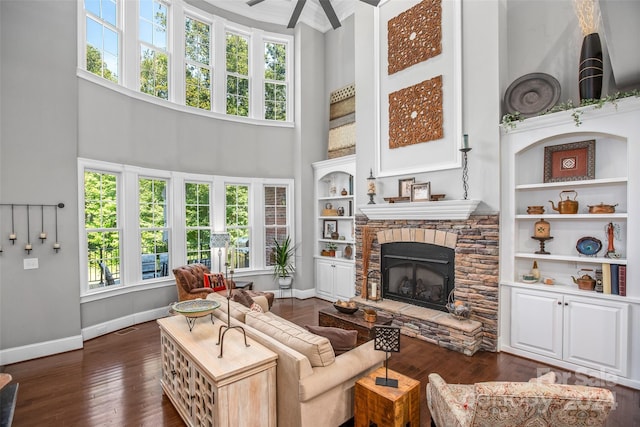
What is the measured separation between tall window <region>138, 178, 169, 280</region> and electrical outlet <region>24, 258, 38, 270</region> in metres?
1.51

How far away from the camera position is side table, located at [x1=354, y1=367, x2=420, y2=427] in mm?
2205

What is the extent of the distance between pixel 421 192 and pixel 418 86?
1.68m

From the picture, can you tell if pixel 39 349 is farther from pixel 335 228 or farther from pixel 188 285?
pixel 335 228

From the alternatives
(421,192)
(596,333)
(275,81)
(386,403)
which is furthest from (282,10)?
(596,333)

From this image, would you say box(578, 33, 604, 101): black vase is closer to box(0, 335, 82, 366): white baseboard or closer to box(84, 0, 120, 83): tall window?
box(84, 0, 120, 83): tall window

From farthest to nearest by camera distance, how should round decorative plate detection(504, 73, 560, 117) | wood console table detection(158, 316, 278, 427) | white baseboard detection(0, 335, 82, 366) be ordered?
round decorative plate detection(504, 73, 560, 117), white baseboard detection(0, 335, 82, 366), wood console table detection(158, 316, 278, 427)

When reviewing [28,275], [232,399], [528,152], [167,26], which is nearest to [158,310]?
[28,275]

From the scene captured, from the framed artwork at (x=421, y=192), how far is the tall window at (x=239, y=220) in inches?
140

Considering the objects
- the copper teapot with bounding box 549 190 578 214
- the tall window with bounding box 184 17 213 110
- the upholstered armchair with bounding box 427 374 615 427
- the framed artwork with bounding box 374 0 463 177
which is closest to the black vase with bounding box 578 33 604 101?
the copper teapot with bounding box 549 190 578 214

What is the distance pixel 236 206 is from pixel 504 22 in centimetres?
548

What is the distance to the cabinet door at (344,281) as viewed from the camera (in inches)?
248

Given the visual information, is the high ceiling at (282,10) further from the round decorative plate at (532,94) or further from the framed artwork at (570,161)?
the framed artwork at (570,161)

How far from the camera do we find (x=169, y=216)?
5766 millimetres

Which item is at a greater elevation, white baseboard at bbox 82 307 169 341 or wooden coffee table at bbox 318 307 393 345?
wooden coffee table at bbox 318 307 393 345
